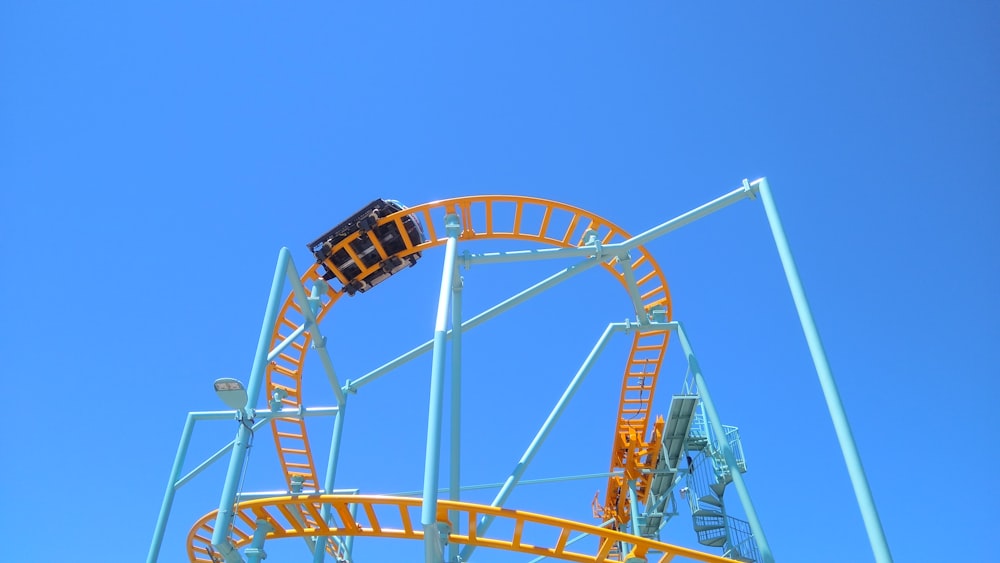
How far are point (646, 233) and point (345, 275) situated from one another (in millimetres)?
4869

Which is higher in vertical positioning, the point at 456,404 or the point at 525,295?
the point at 525,295

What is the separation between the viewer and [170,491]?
30.4ft

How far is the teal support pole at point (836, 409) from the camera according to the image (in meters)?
5.22

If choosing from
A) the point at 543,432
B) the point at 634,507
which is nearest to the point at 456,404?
the point at 543,432

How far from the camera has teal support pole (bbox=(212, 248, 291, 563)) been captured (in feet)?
22.0

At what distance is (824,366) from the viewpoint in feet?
19.4

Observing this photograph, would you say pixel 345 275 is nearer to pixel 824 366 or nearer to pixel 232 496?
pixel 232 496

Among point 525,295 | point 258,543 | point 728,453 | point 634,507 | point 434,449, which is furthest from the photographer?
point 634,507

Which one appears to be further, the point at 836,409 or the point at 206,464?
the point at 206,464

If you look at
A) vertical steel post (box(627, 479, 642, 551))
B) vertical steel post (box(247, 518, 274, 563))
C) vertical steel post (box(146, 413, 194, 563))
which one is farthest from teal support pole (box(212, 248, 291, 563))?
vertical steel post (box(627, 479, 642, 551))

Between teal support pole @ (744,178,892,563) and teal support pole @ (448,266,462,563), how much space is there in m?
3.88

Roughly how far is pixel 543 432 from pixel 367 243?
4192 millimetres

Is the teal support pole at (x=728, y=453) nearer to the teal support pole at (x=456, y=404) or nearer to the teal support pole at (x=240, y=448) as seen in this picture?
the teal support pole at (x=456, y=404)

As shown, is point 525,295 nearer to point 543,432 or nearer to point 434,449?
point 543,432
